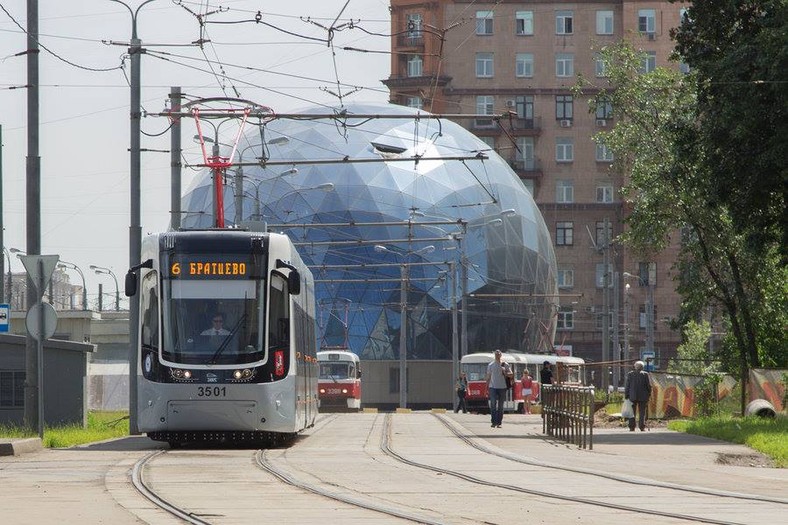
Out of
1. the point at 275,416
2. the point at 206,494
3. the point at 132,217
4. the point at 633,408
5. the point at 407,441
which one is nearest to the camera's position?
the point at 206,494

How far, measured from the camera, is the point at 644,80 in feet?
129

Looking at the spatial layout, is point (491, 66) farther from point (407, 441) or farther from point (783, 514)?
point (783, 514)

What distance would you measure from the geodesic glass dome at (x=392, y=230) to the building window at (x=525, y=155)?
87.4 ft

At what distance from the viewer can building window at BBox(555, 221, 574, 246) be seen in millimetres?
118125

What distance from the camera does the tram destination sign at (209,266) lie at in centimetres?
2381

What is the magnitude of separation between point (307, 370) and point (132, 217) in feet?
18.1

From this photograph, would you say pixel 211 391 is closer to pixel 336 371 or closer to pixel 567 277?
pixel 336 371

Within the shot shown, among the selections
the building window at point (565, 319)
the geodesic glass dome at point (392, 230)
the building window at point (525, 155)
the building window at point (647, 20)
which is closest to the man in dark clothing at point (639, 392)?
the geodesic glass dome at point (392, 230)

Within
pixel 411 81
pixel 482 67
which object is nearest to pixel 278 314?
pixel 411 81

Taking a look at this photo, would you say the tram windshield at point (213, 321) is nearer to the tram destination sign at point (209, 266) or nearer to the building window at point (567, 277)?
the tram destination sign at point (209, 266)

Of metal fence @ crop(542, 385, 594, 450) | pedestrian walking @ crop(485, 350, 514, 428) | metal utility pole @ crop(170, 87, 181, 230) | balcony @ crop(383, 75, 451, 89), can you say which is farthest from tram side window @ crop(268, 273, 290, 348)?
balcony @ crop(383, 75, 451, 89)

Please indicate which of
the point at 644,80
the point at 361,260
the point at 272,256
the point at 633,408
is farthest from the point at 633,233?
the point at 361,260

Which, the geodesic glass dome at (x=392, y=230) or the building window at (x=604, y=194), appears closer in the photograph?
the geodesic glass dome at (x=392, y=230)

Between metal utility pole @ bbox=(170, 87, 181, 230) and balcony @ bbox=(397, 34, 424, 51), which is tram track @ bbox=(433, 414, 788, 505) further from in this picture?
balcony @ bbox=(397, 34, 424, 51)
